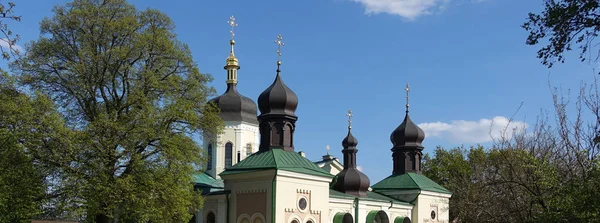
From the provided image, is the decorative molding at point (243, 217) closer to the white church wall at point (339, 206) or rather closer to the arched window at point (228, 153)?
the white church wall at point (339, 206)

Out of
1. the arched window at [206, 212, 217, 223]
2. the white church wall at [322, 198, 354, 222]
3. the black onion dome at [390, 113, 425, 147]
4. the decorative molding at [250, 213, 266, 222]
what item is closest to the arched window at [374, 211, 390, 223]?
the white church wall at [322, 198, 354, 222]

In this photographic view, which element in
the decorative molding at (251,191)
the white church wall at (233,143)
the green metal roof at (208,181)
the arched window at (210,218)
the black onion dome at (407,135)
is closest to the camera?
the decorative molding at (251,191)

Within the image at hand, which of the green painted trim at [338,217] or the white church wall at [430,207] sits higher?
the white church wall at [430,207]

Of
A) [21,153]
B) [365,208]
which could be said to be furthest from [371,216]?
[21,153]

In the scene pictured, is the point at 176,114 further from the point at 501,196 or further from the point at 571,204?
the point at 571,204

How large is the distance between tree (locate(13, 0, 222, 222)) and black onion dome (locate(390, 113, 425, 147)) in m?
16.1

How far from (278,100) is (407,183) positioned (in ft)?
31.6

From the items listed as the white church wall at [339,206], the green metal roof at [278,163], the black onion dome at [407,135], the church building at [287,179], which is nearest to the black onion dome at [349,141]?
the church building at [287,179]

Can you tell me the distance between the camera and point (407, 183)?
33.8m

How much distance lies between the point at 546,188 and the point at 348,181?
55.6ft

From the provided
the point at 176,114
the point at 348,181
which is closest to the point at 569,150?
the point at 176,114

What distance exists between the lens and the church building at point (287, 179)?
25188 mm

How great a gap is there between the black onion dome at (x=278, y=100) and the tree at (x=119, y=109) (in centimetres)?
633

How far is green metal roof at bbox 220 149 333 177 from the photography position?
25.2m
